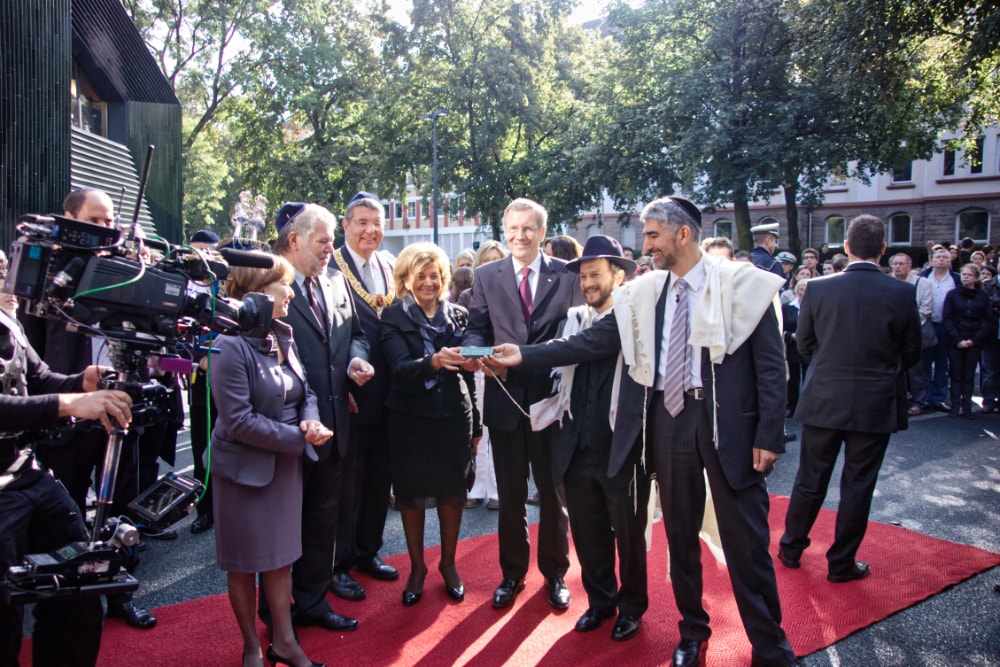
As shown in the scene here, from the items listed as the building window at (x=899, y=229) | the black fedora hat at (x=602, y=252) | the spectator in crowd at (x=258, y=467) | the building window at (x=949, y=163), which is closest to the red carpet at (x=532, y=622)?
the spectator in crowd at (x=258, y=467)

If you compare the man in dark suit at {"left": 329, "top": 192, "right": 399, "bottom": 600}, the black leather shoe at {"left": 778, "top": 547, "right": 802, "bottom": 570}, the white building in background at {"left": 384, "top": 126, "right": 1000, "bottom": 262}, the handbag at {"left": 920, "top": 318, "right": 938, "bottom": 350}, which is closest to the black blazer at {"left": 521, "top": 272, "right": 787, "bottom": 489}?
the black leather shoe at {"left": 778, "top": 547, "right": 802, "bottom": 570}

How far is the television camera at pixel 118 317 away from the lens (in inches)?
82.7

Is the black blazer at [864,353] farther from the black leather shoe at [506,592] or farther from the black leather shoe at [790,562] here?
the black leather shoe at [506,592]

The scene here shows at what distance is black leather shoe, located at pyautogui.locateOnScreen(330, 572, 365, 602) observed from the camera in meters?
4.27

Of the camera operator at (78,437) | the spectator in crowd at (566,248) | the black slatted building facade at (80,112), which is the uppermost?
the black slatted building facade at (80,112)

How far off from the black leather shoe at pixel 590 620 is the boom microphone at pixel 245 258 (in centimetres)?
255

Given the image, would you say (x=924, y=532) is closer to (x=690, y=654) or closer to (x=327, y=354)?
(x=690, y=654)

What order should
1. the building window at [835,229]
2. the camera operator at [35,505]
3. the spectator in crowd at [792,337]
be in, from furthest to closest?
1. the building window at [835,229]
2. the spectator in crowd at [792,337]
3. the camera operator at [35,505]

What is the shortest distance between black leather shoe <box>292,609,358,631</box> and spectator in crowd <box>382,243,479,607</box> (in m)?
0.42

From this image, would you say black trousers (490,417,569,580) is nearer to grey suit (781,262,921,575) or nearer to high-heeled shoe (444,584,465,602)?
high-heeled shoe (444,584,465,602)

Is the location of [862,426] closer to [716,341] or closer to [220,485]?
[716,341]

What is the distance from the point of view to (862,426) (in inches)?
172

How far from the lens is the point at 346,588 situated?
4.31 metres

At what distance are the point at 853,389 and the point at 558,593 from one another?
2.18 m
